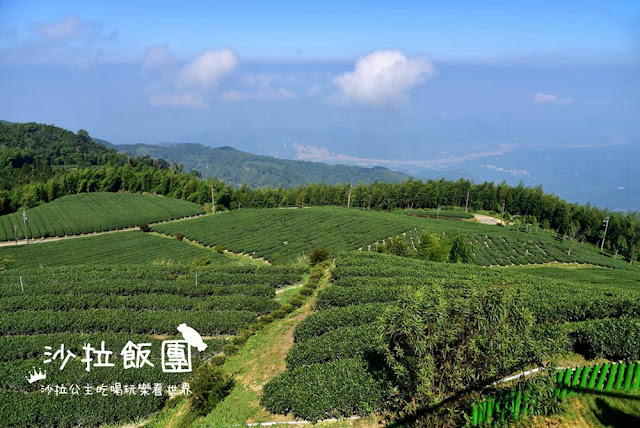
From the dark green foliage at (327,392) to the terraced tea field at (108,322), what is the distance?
634 centimetres

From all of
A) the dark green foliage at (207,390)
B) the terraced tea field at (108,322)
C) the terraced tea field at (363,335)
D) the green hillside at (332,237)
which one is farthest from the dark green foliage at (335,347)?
the green hillside at (332,237)

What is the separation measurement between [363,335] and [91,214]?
257 ft

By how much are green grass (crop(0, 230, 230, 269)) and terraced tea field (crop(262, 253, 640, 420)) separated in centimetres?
2887

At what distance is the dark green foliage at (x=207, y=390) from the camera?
15852 mm

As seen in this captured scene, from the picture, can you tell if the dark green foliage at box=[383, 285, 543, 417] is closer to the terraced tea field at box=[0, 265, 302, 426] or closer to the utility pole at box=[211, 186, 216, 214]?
the terraced tea field at box=[0, 265, 302, 426]

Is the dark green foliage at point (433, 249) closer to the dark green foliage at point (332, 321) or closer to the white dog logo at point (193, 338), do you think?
the dark green foliage at point (332, 321)

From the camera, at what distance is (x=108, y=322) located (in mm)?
23422

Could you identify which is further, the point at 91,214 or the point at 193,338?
the point at 91,214

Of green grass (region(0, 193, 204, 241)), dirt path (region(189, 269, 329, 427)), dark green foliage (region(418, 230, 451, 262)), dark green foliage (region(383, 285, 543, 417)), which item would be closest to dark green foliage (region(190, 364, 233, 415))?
dirt path (region(189, 269, 329, 427))

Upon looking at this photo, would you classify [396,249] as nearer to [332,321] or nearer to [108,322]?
[332,321]

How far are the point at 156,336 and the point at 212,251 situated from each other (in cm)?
3383

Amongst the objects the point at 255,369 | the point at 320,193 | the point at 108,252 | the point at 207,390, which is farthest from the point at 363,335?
the point at 320,193

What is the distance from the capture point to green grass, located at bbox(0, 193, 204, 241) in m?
67.8

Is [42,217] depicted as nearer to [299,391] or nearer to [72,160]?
[299,391]
